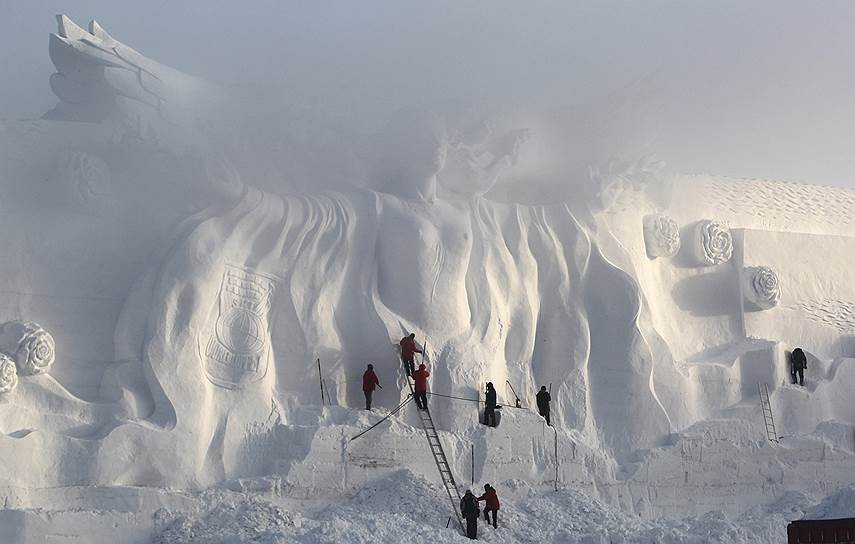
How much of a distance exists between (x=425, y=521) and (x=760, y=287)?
275 inches

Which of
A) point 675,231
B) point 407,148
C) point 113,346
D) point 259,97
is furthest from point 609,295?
point 113,346

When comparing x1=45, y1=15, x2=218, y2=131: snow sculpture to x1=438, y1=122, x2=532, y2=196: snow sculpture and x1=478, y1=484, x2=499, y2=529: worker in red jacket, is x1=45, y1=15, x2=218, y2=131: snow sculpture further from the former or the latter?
x1=478, y1=484, x2=499, y2=529: worker in red jacket

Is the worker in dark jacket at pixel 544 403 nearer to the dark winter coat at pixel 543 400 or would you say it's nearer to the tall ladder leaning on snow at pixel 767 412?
the dark winter coat at pixel 543 400

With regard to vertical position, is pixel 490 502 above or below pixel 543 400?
below

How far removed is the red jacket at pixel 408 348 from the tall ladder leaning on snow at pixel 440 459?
0.18 meters

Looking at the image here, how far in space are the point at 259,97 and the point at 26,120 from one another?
250 cm

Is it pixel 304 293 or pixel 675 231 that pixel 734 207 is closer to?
pixel 675 231

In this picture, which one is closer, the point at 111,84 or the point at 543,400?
the point at 111,84

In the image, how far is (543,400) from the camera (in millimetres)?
15984

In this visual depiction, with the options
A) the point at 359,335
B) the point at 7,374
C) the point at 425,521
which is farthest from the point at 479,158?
the point at 7,374

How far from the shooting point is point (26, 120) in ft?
47.8

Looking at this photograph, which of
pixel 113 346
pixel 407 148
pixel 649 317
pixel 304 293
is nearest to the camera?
pixel 113 346

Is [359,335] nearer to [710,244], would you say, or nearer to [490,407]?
[490,407]

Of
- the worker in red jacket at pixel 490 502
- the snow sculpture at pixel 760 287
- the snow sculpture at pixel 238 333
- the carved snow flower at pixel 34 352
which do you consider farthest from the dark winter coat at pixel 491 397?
the snow sculpture at pixel 760 287
